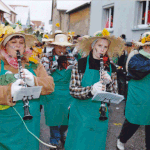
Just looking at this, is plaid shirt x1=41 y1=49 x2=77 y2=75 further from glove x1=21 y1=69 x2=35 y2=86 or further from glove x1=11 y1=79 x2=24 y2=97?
glove x1=11 y1=79 x2=24 y2=97

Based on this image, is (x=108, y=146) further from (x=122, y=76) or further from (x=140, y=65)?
(x=122, y=76)

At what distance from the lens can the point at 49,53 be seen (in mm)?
4203

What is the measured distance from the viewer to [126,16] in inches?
351

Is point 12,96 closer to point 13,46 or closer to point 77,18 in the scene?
point 13,46

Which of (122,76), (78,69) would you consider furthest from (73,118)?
(122,76)

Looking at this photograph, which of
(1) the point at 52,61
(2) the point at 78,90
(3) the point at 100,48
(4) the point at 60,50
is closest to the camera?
(2) the point at 78,90

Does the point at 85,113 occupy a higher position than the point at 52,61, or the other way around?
the point at 52,61

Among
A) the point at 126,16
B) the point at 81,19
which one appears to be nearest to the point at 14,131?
the point at 126,16

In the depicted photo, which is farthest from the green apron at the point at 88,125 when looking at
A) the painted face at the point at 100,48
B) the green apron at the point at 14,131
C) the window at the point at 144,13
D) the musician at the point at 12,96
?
the window at the point at 144,13

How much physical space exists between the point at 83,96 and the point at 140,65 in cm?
107

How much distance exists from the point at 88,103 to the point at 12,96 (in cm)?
98

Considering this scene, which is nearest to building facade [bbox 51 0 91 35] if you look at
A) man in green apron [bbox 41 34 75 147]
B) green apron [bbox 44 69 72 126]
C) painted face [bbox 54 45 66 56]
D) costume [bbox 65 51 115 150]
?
painted face [bbox 54 45 66 56]

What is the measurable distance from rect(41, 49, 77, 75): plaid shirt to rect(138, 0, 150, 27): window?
4.86 metres

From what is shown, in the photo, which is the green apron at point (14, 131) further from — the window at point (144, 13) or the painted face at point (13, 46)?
the window at point (144, 13)
